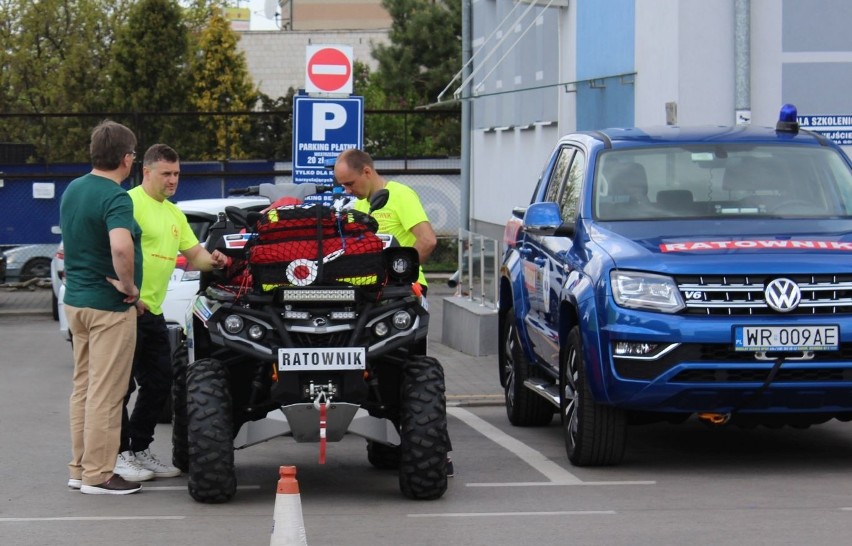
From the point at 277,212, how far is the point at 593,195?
2397 mm

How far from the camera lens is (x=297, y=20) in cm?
9900

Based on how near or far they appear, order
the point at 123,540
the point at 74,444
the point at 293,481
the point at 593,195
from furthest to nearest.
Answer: the point at 593,195
the point at 74,444
the point at 123,540
the point at 293,481

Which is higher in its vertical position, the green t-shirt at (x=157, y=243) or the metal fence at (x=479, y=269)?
the green t-shirt at (x=157, y=243)

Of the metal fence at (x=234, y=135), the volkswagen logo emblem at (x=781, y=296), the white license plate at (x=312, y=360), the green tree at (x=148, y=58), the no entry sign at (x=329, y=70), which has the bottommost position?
the white license plate at (x=312, y=360)

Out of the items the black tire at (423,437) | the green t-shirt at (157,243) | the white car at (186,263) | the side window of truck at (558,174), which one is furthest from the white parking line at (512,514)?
the white car at (186,263)

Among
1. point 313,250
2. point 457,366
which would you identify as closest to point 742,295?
point 313,250

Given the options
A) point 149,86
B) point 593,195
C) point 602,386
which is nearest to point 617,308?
point 602,386

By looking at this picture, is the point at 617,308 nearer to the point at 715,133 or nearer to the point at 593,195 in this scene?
the point at 593,195

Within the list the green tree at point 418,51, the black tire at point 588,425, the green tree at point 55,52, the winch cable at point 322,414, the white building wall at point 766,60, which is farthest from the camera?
the green tree at point 418,51

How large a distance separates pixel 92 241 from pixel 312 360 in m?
1.49

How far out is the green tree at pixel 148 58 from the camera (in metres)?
44.1

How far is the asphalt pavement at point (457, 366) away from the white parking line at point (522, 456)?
524 millimetres

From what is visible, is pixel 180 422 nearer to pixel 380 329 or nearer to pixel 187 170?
pixel 380 329

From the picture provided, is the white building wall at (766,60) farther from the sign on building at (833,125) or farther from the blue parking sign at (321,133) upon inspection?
the blue parking sign at (321,133)
